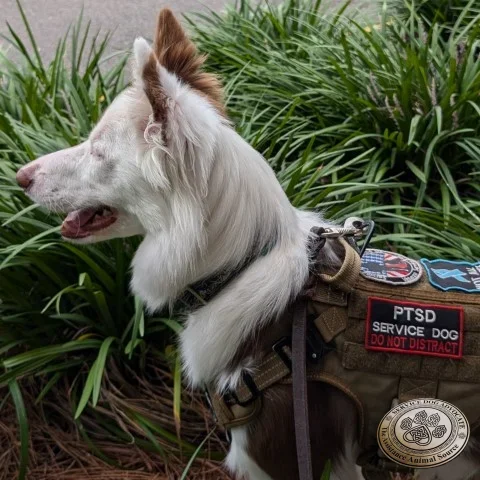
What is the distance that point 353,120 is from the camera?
333cm

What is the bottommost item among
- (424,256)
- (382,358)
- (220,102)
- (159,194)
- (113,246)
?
(424,256)

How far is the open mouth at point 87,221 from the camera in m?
1.90

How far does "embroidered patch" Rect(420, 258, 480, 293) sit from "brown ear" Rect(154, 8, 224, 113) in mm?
755

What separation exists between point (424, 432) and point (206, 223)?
80 cm

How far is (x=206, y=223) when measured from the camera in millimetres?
1727

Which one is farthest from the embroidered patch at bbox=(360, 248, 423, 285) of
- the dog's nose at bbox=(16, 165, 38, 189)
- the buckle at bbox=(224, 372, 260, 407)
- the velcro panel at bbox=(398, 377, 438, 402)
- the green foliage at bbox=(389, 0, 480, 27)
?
the green foliage at bbox=(389, 0, 480, 27)

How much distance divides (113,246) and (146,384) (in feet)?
1.89

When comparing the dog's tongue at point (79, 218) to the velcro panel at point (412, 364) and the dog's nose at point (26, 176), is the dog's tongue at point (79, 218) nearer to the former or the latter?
the dog's nose at point (26, 176)

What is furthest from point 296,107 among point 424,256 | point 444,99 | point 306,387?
point 306,387

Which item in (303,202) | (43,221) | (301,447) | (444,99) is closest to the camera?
(301,447)

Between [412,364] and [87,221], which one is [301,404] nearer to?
[412,364]

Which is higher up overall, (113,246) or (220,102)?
(220,102)

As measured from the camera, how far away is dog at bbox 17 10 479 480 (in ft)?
5.53

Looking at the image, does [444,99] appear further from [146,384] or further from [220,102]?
[146,384]
